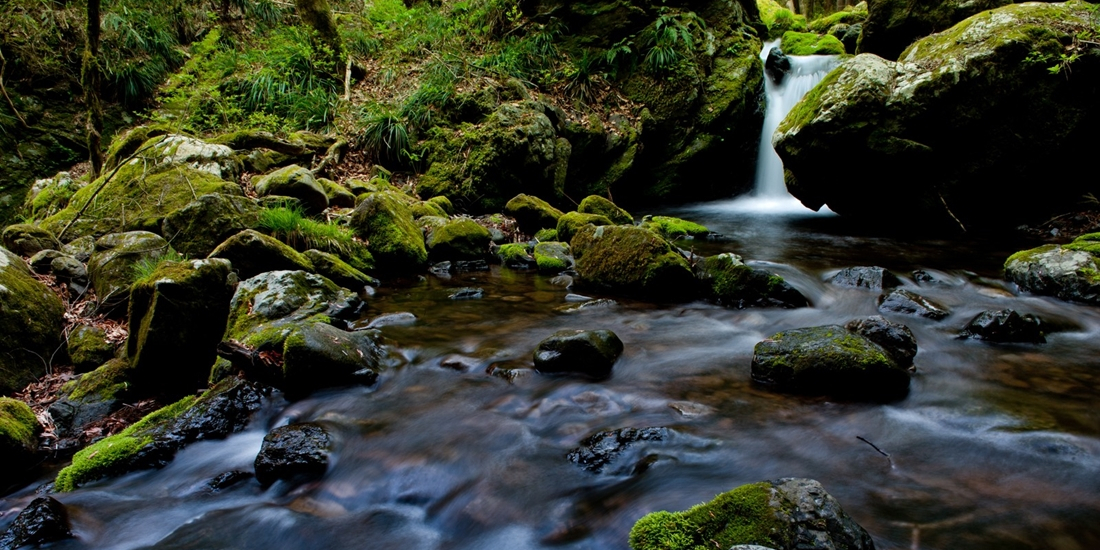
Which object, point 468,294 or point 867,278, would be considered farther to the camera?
point 468,294

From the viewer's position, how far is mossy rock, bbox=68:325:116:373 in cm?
409

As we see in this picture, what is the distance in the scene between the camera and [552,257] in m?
6.83

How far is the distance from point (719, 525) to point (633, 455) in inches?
35.5

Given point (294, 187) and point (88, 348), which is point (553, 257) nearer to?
point (294, 187)

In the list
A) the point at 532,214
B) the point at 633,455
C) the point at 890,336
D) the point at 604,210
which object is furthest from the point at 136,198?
the point at 890,336

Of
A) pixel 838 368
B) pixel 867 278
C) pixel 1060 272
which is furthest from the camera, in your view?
pixel 867 278

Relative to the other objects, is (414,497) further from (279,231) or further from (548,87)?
(548,87)

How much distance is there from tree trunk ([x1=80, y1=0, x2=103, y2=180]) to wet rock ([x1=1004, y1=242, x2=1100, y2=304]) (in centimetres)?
1105

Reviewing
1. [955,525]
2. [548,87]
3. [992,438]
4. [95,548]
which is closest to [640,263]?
[992,438]

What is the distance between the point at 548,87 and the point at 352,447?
10422 millimetres

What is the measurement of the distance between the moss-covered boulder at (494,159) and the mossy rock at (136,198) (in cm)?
377

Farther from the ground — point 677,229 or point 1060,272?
point 677,229

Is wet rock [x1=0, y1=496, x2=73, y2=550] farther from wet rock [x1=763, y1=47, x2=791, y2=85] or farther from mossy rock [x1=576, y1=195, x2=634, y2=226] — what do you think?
wet rock [x1=763, y1=47, x2=791, y2=85]

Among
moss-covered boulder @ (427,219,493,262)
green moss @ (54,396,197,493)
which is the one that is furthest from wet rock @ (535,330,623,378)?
moss-covered boulder @ (427,219,493,262)
